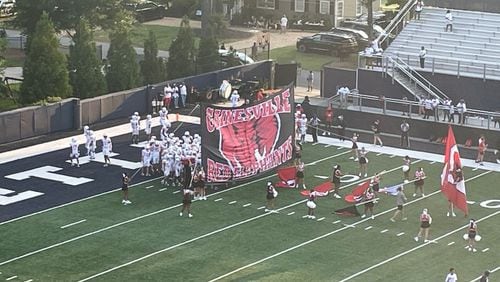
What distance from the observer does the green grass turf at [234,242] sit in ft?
98.3

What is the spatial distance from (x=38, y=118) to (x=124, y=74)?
20.1 ft

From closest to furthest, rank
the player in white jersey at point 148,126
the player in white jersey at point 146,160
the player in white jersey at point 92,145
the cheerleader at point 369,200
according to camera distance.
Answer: the cheerleader at point 369,200, the player in white jersey at point 146,160, the player in white jersey at point 92,145, the player in white jersey at point 148,126

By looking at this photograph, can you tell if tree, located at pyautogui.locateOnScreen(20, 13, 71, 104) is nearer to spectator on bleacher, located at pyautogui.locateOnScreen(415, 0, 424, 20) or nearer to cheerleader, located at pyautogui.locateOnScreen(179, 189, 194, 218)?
cheerleader, located at pyautogui.locateOnScreen(179, 189, 194, 218)

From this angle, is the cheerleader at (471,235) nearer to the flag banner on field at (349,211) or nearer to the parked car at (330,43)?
the flag banner on field at (349,211)

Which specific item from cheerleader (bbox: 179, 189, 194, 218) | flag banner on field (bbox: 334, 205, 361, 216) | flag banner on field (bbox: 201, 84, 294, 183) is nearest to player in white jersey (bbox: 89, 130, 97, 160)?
flag banner on field (bbox: 201, 84, 294, 183)

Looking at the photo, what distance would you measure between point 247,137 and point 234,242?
7.05 m

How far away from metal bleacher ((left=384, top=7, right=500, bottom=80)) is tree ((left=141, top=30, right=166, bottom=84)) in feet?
33.4

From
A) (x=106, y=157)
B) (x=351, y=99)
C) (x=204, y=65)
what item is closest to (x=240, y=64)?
(x=204, y=65)

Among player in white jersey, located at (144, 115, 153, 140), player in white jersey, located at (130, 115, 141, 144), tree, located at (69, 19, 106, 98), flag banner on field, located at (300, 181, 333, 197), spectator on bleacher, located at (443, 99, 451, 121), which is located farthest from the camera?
tree, located at (69, 19, 106, 98)

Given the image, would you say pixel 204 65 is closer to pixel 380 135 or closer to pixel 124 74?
pixel 124 74

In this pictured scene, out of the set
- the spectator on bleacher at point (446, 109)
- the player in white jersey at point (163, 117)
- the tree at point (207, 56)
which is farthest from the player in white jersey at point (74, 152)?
the spectator on bleacher at point (446, 109)

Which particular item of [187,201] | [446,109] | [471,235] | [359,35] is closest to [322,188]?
[187,201]

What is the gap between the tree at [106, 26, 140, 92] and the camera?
49.4 m

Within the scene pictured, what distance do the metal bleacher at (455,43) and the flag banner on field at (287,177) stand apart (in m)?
13.4
